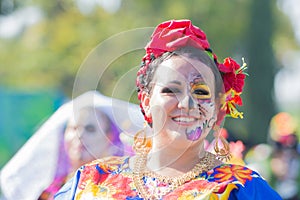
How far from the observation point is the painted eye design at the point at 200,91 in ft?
9.99

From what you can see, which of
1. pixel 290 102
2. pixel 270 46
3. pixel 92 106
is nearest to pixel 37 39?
pixel 270 46

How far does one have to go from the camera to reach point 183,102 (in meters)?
3.01

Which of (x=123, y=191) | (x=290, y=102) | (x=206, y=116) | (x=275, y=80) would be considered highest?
(x=206, y=116)

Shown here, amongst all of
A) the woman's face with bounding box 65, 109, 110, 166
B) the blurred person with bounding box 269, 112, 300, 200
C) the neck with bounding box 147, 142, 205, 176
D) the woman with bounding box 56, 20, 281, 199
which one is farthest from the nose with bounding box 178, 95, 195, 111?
the blurred person with bounding box 269, 112, 300, 200

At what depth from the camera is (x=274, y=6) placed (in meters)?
19.5

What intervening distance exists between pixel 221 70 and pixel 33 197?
2096 millimetres

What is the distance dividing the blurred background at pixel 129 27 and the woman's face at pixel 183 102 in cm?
1333

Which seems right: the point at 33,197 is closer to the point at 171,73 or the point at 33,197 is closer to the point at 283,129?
the point at 171,73

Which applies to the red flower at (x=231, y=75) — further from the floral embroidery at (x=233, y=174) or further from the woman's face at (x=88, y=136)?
the woman's face at (x=88, y=136)

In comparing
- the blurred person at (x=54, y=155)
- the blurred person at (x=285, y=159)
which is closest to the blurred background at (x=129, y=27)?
the blurred person at (x=285, y=159)

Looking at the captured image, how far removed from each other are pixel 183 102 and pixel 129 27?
14.0 metres

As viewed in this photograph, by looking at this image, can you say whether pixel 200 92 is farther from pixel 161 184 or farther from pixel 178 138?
pixel 161 184

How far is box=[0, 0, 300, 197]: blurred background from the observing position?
18.5 m

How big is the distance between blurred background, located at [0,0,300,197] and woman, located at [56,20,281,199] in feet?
43.4
